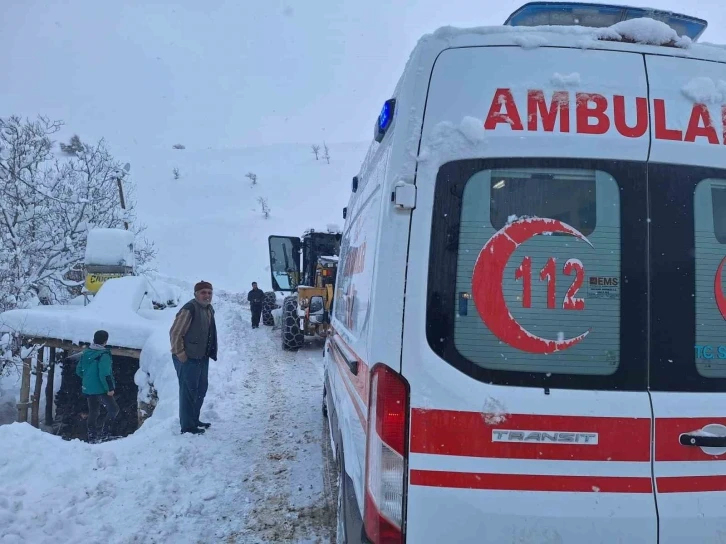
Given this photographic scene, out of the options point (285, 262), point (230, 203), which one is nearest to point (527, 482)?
point (285, 262)

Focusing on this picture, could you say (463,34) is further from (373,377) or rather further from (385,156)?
(373,377)

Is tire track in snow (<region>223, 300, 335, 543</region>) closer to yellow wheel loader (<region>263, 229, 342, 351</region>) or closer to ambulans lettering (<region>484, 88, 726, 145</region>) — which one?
yellow wheel loader (<region>263, 229, 342, 351</region>)

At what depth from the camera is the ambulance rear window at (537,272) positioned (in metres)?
1.91

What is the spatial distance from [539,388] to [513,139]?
95cm

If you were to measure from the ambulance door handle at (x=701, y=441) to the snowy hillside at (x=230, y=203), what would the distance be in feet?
106

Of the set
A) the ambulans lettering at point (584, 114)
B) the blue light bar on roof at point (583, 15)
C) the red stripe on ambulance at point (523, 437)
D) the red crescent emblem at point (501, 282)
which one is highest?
the blue light bar on roof at point (583, 15)

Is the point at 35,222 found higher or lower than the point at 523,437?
higher

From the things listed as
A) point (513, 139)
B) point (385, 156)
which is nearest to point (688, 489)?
point (513, 139)

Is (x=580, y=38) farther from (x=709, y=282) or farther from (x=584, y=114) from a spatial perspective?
(x=709, y=282)

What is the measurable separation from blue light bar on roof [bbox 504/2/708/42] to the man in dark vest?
4.55 m

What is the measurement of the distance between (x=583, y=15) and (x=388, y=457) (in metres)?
2.27

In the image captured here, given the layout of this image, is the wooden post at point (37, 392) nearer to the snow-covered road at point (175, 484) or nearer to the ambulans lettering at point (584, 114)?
the snow-covered road at point (175, 484)

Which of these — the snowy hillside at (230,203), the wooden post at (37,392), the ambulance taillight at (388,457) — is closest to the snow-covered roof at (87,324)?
the wooden post at (37,392)

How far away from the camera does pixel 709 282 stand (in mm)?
1988
